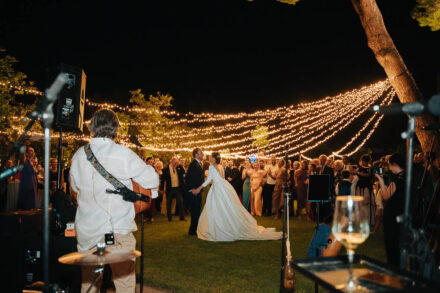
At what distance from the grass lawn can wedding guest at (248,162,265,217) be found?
2915 millimetres

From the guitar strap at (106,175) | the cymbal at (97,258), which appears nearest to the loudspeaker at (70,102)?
the guitar strap at (106,175)

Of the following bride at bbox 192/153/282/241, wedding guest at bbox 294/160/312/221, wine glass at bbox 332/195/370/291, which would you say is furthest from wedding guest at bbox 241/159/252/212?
wine glass at bbox 332/195/370/291

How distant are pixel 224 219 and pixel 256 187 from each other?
4.09m

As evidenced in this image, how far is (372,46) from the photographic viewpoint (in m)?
6.50

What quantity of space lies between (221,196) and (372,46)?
443cm

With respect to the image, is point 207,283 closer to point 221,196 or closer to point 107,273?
point 107,273

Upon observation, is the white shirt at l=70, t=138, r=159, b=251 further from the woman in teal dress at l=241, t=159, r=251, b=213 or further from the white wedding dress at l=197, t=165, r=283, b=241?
the woman in teal dress at l=241, t=159, r=251, b=213

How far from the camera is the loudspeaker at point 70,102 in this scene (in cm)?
463

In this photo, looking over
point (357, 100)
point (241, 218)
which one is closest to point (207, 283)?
point (241, 218)

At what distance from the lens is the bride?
7.57 meters

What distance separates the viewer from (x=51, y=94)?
6.09 ft

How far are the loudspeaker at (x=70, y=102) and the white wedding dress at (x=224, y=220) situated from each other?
3781 mm

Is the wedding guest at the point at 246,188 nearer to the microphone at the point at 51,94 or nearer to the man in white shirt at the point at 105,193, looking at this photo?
the man in white shirt at the point at 105,193

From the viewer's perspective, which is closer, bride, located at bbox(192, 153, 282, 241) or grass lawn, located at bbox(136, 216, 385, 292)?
grass lawn, located at bbox(136, 216, 385, 292)
